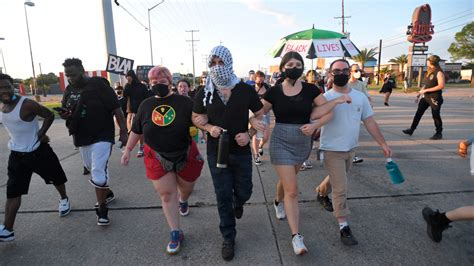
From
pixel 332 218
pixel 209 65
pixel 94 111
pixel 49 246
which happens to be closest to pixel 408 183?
pixel 332 218

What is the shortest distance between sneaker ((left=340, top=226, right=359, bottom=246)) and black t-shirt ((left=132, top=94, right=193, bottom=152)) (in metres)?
1.81

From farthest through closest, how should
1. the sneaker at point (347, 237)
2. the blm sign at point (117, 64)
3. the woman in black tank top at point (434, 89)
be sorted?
1. the blm sign at point (117, 64)
2. the woman in black tank top at point (434, 89)
3. the sneaker at point (347, 237)

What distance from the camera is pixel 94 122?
10.8 feet

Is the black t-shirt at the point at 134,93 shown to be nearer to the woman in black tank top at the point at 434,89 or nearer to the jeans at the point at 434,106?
the woman in black tank top at the point at 434,89

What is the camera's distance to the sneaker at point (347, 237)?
Result: 109 inches

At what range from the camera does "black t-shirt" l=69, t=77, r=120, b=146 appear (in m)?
3.27

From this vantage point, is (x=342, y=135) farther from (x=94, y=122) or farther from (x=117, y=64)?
(x=117, y=64)

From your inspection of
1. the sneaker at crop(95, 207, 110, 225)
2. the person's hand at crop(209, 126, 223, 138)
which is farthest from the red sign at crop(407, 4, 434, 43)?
the sneaker at crop(95, 207, 110, 225)

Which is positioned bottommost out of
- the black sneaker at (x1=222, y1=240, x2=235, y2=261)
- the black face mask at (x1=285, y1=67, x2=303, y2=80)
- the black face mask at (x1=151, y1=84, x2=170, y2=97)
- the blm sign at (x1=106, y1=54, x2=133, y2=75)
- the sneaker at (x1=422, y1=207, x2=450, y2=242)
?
the black sneaker at (x1=222, y1=240, x2=235, y2=261)

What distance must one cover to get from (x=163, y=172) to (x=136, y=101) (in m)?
4.02

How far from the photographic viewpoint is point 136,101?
247 inches

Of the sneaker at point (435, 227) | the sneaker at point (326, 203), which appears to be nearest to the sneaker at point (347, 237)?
the sneaker at point (326, 203)

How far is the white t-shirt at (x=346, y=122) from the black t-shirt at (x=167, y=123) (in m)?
1.49

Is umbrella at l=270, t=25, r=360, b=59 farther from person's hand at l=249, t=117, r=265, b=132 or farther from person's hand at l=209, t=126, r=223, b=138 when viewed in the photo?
person's hand at l=209, t=126, r=223, b=138
